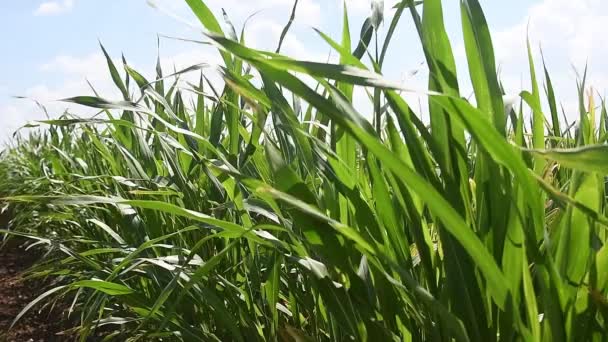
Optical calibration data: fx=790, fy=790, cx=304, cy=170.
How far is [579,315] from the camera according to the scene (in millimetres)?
756

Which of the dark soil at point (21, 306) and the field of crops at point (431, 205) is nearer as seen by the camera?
the field of crops at point (431, 205)

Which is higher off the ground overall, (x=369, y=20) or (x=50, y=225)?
(x=369, y=20)

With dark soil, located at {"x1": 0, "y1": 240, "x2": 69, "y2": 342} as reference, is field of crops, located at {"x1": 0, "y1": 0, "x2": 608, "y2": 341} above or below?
above

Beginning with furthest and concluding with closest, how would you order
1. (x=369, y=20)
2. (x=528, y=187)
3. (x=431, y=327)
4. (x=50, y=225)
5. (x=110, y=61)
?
(x=50, y=225), (x=110, y=61), (x=369, y=20), (x=431, y=327), (x=528, y=187)

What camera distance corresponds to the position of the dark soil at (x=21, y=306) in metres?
2.47

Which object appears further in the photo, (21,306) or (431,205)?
(21,306)

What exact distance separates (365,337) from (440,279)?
108 mm

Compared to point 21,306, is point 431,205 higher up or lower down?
higher up

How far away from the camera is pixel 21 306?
116 inches

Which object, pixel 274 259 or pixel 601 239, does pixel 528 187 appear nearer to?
pixel 601 239

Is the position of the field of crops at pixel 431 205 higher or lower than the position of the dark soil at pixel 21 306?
higher

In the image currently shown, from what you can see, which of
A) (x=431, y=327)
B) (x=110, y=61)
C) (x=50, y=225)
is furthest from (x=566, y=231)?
(x=50, y=225)

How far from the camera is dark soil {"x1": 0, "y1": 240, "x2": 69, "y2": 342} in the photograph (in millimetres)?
2473

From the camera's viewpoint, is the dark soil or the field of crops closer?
the field of crops
